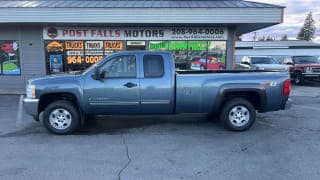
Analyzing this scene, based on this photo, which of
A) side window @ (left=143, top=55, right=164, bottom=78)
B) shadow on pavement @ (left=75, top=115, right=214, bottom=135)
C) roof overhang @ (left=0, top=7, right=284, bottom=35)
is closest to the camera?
side window @ (left=143, top=55, right=164, bottom=78)

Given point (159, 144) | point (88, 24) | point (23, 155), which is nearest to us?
point (23, 155)

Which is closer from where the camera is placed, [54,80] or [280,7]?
[54,80]

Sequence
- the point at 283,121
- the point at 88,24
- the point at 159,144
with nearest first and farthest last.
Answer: the point at 159,144, the point at 283,121, the point at 88,24

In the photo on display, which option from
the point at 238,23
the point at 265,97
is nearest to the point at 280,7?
the point at 238,23

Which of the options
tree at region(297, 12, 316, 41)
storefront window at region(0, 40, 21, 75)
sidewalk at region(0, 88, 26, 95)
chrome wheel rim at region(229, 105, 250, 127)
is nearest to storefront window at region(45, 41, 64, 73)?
storefront window at region(0, 40, 21, 75)

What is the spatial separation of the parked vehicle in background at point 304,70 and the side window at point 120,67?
16584 millimetres

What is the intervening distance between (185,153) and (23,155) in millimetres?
2898

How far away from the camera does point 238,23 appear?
1648 centimetres

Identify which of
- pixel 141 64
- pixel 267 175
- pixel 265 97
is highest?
pixel 141 64

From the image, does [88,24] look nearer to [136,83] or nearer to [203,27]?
[203,27]

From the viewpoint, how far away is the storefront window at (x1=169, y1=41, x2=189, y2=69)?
18156 mm

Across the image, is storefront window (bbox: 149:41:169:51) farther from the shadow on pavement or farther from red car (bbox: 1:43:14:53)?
the shadow on pavement

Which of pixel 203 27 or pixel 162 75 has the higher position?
pixel 203 27

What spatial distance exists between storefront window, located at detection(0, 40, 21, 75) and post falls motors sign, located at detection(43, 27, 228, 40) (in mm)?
1663
